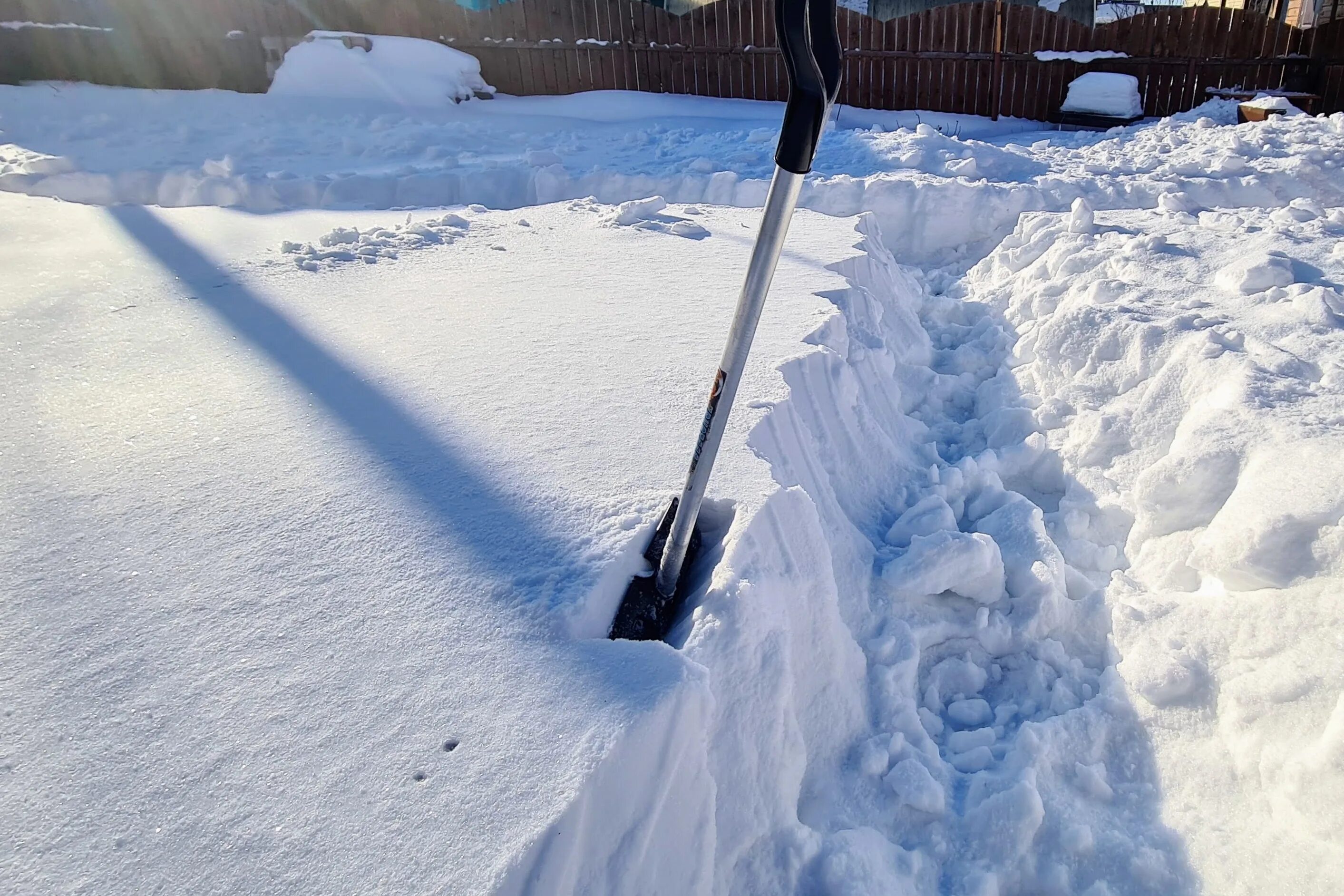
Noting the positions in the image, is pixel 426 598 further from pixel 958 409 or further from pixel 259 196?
pixel 259 196

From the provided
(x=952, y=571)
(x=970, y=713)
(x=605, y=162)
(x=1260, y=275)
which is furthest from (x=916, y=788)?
(x=605, y=162)

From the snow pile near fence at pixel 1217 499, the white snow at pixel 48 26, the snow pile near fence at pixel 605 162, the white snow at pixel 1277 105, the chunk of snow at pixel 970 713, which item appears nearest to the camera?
the snow pile near fence at pixel 1217 499

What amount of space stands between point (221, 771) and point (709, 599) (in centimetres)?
86

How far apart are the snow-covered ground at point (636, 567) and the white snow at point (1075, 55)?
6.43m

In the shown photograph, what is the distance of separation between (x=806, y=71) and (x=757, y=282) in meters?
0.34

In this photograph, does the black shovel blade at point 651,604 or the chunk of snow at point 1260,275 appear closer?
the black shovel blade at point 651,604

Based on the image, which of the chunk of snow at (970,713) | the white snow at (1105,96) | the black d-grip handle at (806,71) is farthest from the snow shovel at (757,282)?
the white snow at (1105,96)

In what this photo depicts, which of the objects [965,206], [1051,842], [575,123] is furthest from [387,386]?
[575,123]

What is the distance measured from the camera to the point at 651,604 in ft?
5.17

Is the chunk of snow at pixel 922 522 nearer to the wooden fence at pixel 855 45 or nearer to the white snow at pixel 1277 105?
the white snow at pixel 1277 105

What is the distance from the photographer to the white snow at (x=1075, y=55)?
9328 mm

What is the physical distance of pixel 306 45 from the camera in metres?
9.17

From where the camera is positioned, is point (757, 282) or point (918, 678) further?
point (918, 678)

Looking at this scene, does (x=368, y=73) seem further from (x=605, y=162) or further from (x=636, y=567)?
(x=636, y=567)
